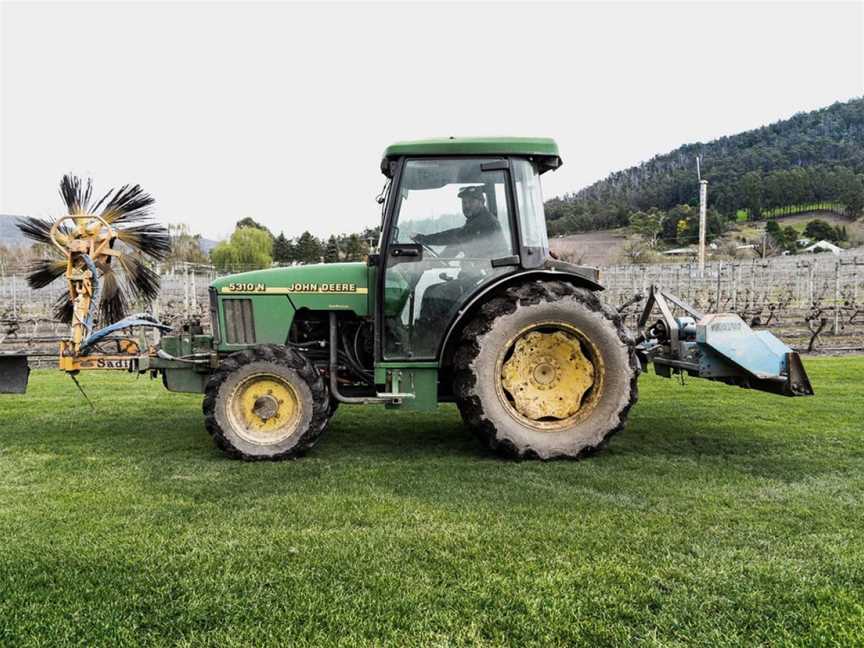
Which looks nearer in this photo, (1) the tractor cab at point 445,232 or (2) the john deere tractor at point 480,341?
(2) the john deere tractor at point 480,341

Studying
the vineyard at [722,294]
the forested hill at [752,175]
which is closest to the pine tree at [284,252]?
the vineyard at [722,294]

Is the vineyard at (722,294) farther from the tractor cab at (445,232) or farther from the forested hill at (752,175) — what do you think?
the forested hill at (752,175)

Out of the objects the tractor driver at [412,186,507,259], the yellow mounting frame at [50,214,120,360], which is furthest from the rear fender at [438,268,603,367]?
the yellow mounting frame at [50,214,120,360]

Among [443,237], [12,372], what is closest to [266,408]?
[443,237]

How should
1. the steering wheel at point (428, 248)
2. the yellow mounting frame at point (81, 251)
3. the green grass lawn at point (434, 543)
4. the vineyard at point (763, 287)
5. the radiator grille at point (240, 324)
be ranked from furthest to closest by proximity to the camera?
1. the vineyard at point (763, 287)
2. the yellow mounting frame at point (81, 251)
3. the radiator grille at point (240, 324)
4. the steering wheel at point (428, 248)
5. the green grass lawn at point (434, 543)

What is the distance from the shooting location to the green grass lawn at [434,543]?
Result: 2484 mm

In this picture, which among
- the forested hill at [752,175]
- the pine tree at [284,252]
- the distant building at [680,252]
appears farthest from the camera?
the forested hill at [752,175]

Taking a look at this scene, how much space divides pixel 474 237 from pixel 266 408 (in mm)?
2082

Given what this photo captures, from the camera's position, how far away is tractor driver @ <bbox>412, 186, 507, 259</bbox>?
5047 millimetres

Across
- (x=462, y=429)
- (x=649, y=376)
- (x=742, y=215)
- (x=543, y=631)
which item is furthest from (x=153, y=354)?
(x=742, y=215)

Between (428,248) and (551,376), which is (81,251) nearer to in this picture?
(428,248)

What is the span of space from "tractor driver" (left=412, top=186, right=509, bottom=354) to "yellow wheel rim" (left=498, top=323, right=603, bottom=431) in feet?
1.91

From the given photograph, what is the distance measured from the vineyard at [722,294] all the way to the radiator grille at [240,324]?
12891 millimetres

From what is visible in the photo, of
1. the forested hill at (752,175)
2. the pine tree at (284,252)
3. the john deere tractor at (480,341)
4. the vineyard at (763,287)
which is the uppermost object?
the forested hill at (752,175)
